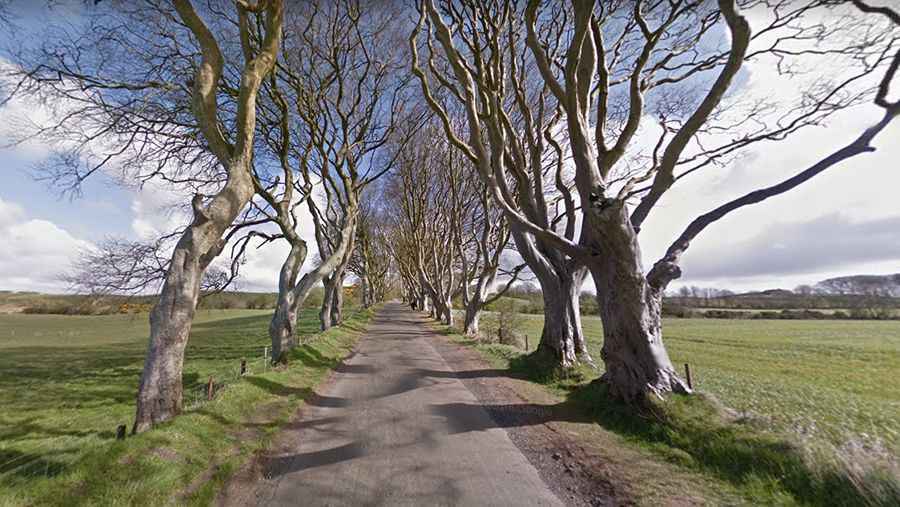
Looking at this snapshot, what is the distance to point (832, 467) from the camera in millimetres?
3086

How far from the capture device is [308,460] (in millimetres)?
4148

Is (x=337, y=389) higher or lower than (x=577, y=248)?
lower

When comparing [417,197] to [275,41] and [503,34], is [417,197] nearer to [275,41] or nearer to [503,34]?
[503,34]

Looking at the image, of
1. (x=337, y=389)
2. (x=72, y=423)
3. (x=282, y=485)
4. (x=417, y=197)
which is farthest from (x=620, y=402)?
(x=417, y=197)

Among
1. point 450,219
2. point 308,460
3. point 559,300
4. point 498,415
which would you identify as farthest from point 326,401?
point 450,219

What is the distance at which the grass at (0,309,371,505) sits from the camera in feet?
10.8

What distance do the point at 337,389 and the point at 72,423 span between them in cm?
590

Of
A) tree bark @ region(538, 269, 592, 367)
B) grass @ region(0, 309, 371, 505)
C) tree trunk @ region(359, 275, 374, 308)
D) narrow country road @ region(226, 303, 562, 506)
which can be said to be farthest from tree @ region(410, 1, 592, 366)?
tree trunk @ region(359, 275, 374, 308)

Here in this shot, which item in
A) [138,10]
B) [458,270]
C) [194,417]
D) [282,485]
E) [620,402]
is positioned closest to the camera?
[282,485]

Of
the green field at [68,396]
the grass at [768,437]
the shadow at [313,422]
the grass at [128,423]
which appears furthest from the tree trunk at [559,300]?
the green field at [68,396]

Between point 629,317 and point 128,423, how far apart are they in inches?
400

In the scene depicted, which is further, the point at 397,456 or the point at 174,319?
the point at 174,319

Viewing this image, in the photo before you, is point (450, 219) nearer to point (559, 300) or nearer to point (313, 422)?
point (559, 300)

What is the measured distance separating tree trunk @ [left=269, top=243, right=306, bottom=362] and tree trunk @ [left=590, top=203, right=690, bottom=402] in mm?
8165
